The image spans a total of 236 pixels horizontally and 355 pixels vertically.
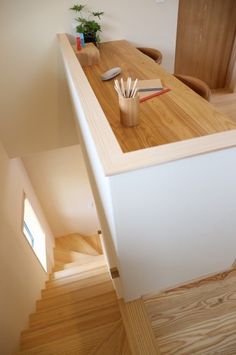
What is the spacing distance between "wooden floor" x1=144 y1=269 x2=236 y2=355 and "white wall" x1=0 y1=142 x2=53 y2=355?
1071 mm

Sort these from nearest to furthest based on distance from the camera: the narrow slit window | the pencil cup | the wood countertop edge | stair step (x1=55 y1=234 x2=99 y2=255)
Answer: the wood countertop edge < the pencil cup < the narrow slit window < stair step (x1=55 y1=234 x2=99 y2=255)

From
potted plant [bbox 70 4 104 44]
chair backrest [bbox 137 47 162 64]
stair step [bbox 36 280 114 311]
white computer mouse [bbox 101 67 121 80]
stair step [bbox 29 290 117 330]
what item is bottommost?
stair step [bbox 36 280 114 311]

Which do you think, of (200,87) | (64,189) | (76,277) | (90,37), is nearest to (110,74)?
(200,87)

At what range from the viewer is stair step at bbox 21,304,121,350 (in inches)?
60.4

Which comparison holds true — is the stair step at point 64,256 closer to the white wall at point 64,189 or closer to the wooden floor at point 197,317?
the white wall at point 64,189

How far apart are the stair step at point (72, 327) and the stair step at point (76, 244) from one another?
2591 millimetres

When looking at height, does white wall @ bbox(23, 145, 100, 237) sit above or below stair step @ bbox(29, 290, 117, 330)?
below

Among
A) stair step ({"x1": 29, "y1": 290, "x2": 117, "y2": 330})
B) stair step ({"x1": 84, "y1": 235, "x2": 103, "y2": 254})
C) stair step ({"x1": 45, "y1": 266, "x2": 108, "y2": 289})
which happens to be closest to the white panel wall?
stair step ({"x1": 29, "y1": 290, "x2": 117, "y2": 330})

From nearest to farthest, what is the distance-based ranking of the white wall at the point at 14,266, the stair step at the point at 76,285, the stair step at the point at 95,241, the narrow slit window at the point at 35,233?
1. the white wall at the point at 14,266
2. the stair step at the point at 76,285
3. the narrow slit window at the point at 35,233
4. the stair step at the point at 95,241

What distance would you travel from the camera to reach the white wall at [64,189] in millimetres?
3508

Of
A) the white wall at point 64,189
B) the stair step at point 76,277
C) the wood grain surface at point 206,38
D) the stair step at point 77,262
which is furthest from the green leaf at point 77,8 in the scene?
the stair step at point 77,262

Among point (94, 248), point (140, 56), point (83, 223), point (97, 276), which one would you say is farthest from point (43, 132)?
point (94, 248)

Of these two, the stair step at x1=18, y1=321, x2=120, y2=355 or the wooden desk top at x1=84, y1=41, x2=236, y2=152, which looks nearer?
the wooden desk top at x1=84, y1=41, x2=236, y2=152

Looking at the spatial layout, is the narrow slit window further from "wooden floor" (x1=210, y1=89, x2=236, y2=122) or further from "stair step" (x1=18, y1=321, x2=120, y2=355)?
"wooden floor" (x1=210, y1=89, x2=236, y2=122)
